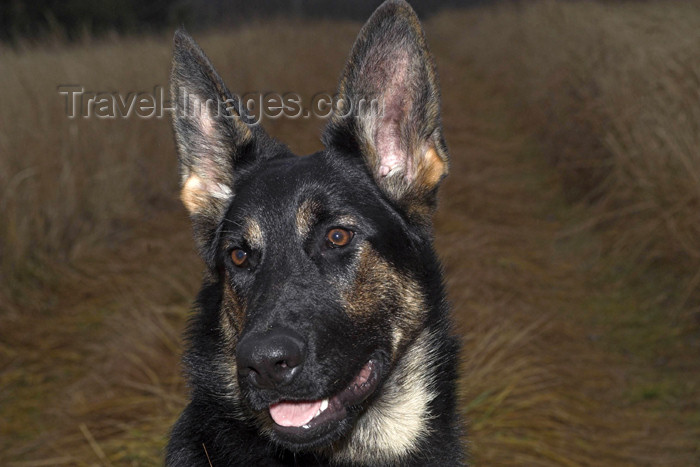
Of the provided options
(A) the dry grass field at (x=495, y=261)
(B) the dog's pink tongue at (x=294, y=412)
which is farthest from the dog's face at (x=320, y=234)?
(A) the dry grass field at (x=495, y=261)

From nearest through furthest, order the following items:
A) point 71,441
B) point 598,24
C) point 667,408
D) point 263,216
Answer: point 263,216
point 71,441
point 667,408
point 598,24

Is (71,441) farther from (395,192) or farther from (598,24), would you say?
(598,24)

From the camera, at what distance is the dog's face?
279 cm

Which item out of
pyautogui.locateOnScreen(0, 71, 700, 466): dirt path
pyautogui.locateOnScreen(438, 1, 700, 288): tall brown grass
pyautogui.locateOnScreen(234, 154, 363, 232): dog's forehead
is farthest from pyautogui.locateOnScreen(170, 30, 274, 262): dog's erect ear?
pyautogui.locateOnScreen(438, 1, 700, 288): tall brown grass

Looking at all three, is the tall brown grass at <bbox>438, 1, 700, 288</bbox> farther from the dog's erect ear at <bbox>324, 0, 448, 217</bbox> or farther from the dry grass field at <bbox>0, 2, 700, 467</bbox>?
the dog's erect ear at <bbox>324, 0, 448, 217</bbox>

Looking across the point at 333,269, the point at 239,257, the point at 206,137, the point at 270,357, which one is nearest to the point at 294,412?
the point at 270,357

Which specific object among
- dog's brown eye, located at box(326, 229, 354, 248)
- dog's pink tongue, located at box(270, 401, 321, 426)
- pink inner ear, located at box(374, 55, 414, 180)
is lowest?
dog's pink tongue, located at box(270, 401, 321, 426)

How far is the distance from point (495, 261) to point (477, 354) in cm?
169

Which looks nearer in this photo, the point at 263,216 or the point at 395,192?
the point at 263,216

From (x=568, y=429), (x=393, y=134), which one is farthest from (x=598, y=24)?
(x=393, y=134)

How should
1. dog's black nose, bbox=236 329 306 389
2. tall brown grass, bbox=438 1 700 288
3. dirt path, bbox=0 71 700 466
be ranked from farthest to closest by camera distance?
tall brown grass, bbox=438 1 700 288, dirt path, bbox=0 71 700 466, dog's black nose, bbox=236 329 306 389

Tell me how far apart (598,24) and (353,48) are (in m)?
8.45

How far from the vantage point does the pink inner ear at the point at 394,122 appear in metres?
3.22

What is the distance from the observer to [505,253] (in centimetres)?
698
